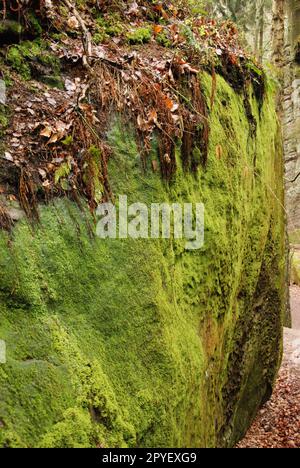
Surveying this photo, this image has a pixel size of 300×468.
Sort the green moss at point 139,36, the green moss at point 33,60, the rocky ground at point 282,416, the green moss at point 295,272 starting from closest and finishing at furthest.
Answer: the green moss at point 33,60, the green moss at point 139,36, the rocky ground at point 282,416, the green moss at point 295,272

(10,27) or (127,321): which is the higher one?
(10,27)

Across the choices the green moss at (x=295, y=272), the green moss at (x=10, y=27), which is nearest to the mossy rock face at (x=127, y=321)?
the green moss at (x=10, y=27)

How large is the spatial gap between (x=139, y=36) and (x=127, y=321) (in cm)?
324

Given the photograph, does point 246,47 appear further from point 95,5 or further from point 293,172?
point 293,172

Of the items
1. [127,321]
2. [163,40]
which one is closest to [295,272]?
[163,40]

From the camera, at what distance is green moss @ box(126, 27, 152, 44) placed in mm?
4406

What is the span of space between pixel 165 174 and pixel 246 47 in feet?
12.2

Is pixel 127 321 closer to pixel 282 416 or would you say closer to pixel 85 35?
pixel 85 35

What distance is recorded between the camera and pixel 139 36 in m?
4.45

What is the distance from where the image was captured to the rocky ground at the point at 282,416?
193 inches

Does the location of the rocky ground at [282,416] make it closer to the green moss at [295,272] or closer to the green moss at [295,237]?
the green moss at [295,272]

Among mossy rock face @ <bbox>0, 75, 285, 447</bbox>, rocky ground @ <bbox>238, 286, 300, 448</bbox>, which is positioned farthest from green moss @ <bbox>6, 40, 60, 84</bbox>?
A: rocky ground @ <bbox>238, 286, 300, 448</bbox>

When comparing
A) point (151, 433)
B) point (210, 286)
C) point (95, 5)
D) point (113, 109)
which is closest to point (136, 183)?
point (113, 109)

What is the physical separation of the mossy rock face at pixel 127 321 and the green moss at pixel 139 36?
845mm
